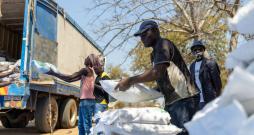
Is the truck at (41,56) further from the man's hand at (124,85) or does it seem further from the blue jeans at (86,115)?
the man's hand at (124,85)

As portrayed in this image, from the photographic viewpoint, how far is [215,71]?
16.6 ft

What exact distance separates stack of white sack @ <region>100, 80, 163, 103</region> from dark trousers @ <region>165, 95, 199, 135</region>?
0.48 feet

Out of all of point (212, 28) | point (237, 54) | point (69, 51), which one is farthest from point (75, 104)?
point (237, 54)

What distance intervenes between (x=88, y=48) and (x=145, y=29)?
10.3 meters

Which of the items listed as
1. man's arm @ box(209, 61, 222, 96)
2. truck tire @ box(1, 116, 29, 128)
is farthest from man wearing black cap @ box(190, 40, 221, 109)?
truck tire @ box(1, 116, 29, 128)

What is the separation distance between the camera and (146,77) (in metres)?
3.06

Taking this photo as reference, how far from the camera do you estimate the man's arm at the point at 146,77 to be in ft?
10.0

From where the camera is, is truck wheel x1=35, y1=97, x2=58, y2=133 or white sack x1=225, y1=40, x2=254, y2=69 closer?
white sack x1=225, y1=40, x2=254, y2=69

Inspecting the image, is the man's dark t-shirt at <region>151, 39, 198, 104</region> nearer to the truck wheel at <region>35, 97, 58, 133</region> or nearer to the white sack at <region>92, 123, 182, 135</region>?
the white sack at <region>92, 123, 182, 135</region>

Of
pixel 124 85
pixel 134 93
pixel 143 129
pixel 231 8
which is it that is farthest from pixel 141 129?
pixel 231 8

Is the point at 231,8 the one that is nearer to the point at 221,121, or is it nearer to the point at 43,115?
the point at 43,115

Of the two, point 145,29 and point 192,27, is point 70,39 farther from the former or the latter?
point 145,29

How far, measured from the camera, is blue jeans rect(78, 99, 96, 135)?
5935 mm

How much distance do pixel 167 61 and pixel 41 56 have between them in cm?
567
